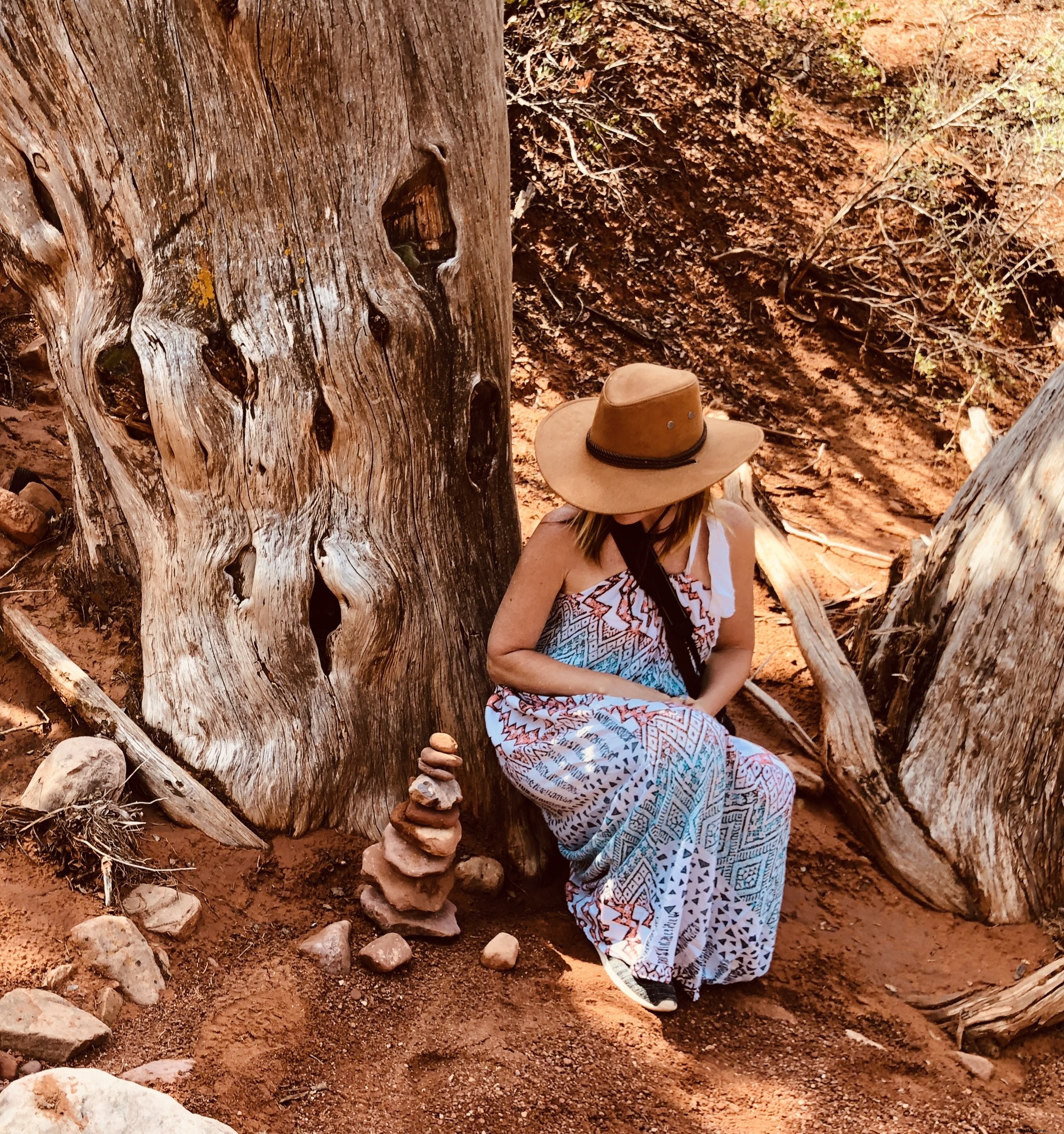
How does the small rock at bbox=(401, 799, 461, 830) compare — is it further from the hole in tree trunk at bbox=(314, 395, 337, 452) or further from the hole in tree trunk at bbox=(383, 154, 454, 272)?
the hole in tree trunk at bbox=(383, 154, 454, 272)

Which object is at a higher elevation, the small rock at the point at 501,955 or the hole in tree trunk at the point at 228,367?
the hole in tree trunk at the point at 228,367

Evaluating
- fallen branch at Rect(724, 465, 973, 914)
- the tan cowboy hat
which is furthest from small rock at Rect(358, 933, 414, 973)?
fallen branch at Rect(724, 465, 973, 914)

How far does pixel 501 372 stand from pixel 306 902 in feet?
5.36

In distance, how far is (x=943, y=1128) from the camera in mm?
2654

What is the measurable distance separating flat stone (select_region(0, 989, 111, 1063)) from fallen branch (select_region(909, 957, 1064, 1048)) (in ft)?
7.55

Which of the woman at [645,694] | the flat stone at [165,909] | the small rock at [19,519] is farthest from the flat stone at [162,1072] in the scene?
the small rock at [19,519]

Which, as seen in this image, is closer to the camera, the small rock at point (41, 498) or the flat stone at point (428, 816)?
the flat stone at point (428, 816)

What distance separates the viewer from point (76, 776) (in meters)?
2.94

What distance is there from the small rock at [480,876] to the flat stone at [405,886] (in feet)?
0.62

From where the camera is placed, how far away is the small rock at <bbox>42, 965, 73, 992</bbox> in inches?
99.6

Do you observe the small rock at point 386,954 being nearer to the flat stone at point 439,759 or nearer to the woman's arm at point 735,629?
the flat stone at point 439,759

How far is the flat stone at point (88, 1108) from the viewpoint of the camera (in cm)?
178

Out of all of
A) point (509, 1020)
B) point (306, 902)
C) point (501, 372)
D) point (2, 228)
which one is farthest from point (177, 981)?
point (2, 228)

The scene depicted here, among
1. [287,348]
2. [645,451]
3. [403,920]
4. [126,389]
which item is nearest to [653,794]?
[403,920]
